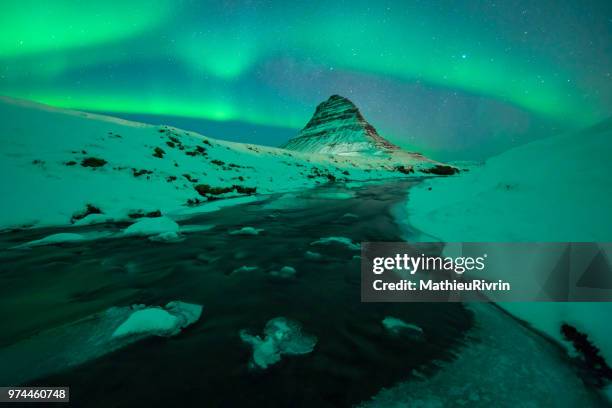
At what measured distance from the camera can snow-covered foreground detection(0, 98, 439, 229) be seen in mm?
8477

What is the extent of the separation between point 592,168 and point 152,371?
7.77m

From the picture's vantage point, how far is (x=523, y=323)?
10.1 ft

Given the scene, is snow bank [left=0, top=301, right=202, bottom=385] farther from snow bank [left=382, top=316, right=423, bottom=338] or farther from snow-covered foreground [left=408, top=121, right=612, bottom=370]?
snow-covered foreground [left=408, top=121, right=612, bottom=370]

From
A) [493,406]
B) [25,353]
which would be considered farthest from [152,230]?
[493,406]

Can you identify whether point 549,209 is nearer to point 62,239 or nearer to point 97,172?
point 62,239

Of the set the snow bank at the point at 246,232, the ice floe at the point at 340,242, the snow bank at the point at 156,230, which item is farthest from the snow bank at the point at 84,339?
the snow bank at the point at 246,232

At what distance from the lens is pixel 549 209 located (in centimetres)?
479

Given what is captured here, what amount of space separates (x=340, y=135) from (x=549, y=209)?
111 meters

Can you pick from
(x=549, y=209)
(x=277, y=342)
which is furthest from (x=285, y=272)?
(x=549, y=209)

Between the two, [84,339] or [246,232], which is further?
[246,232]

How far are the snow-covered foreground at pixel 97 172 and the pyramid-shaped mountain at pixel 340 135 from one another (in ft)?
224

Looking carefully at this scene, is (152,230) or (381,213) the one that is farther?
(381,213)

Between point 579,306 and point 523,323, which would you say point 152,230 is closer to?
point 523,323

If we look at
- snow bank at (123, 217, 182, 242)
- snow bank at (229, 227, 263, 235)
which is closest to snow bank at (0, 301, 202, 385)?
snow bank at (123, 217, 182, 242)
